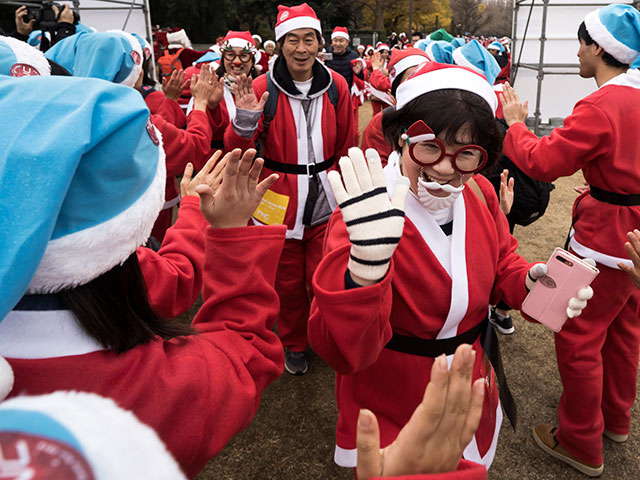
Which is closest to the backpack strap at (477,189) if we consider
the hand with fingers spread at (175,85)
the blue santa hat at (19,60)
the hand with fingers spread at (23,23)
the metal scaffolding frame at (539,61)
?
the blue santa hat at (19,60)

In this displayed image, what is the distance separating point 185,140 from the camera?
272cm

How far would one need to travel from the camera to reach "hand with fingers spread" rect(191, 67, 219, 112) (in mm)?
3010

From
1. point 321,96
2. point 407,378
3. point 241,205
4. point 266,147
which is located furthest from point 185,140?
point 407,378

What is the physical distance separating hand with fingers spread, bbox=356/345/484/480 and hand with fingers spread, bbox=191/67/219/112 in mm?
2612

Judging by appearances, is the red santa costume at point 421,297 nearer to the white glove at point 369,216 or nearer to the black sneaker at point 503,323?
the white glove at point 369,216

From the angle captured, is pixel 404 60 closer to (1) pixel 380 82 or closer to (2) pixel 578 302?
(1) pixel 380 82

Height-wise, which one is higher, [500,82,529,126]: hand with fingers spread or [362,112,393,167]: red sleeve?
[500,82,529,126]: hand with fingers spread

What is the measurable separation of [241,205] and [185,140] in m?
1.58

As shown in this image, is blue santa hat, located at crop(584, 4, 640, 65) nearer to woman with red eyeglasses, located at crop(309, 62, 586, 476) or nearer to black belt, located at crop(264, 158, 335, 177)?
woman with red eyeglasses, located at crop(309, 62, 586, 476)

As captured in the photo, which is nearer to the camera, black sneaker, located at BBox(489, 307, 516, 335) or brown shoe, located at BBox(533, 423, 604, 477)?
brown shoe, located at BBox(533, 423, 604, 477)

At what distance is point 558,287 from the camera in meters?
1.65

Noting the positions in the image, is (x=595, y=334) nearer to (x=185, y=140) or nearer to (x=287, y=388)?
(x=287, y=388)

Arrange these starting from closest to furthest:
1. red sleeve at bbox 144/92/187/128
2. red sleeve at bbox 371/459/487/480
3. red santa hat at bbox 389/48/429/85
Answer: red sleeve at bbox 371/459/487/480 < red sleeve at bbox 144/92/187/128 < red santa hat at bbox 389/48/429/85

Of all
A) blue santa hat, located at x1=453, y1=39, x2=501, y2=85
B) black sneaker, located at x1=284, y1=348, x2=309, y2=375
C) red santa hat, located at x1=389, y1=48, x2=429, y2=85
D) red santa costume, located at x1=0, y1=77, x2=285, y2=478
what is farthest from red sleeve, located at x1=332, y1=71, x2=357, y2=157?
red santa costume, located at x1=0, y1=77, x2=285, y2=478
